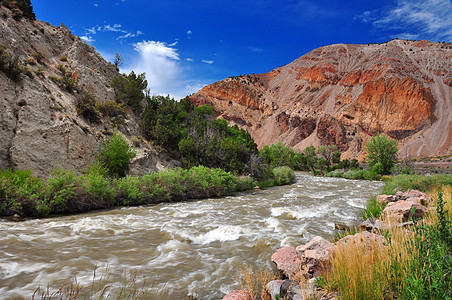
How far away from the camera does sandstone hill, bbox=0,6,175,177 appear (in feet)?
45.8

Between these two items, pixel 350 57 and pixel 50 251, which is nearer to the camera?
pixel 50 251

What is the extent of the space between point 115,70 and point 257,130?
65081 millimetres

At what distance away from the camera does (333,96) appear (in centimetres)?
8581

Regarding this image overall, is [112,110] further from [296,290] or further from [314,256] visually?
[296,290]

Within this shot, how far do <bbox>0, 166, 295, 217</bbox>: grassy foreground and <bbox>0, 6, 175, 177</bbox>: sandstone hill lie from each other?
2577mm

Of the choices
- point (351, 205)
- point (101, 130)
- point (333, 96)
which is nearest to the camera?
point (351, 205)

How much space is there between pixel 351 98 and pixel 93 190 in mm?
87223

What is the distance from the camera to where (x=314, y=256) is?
4.41 metres

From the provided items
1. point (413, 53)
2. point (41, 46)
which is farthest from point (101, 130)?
point (413, 53)

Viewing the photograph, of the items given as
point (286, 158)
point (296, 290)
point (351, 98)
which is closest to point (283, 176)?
point (296, 290)

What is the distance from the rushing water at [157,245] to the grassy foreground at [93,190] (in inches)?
41.1

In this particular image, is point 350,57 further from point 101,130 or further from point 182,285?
point 182,285

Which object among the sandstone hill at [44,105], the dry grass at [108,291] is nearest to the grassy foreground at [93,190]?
the sandstone hill at [44,105]

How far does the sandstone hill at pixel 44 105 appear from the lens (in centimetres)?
1396
